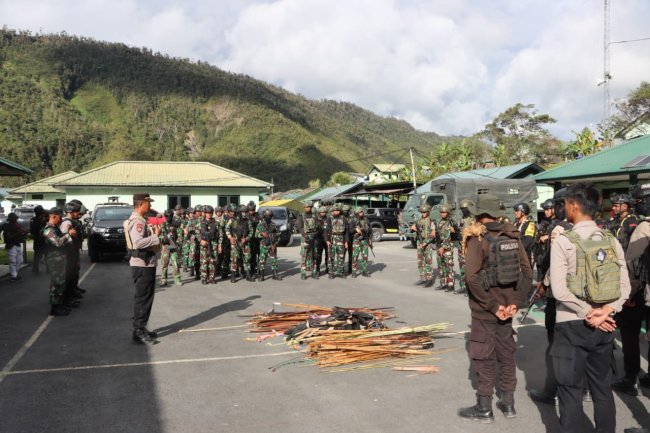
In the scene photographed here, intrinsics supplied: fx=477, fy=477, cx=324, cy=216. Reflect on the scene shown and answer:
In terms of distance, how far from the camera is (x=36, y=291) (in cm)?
1046

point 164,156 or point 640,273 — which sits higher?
point 164,156

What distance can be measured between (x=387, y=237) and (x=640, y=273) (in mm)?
22453

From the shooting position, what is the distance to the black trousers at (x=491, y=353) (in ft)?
12.9

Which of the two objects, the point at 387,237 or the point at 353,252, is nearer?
the point at 353,252

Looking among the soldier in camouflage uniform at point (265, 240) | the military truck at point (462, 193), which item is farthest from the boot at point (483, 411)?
the military truck at point (462, 193)

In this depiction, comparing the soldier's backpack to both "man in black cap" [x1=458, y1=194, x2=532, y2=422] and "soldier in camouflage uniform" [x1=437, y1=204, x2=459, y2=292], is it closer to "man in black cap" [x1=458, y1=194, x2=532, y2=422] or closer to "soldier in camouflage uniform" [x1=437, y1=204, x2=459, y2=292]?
"man in black cap" [x1=458, y1=194, x2=532, y2=422]

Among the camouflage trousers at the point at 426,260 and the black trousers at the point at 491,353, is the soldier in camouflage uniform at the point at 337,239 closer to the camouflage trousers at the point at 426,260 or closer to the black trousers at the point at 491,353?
the camouflage trousers at the point at 426,260

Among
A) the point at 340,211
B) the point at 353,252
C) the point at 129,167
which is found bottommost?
the point at 353,252

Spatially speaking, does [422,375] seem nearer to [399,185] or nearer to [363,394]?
[363,394]

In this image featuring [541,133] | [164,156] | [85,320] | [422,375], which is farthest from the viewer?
[164,156]

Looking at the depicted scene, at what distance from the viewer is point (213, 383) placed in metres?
4.92

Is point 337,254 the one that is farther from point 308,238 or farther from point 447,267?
point 447,267

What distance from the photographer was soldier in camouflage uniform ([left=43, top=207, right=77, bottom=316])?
7.85 metres

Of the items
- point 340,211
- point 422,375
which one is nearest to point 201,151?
point 340,211
